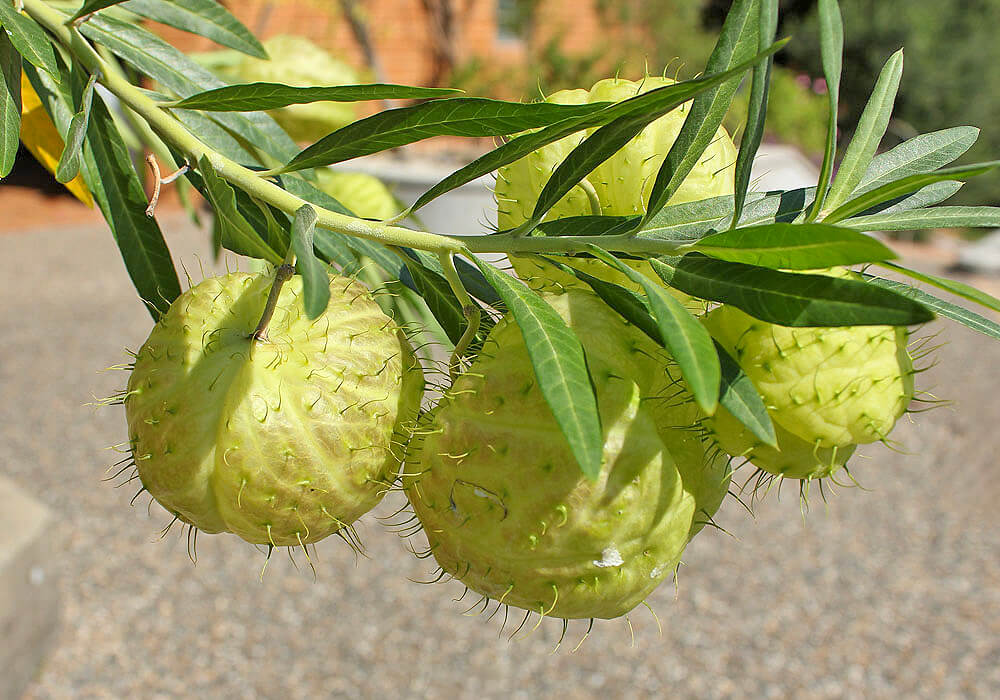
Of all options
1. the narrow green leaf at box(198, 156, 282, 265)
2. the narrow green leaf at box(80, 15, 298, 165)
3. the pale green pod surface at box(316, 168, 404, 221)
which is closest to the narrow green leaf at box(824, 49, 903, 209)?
the narrow green leaf at box(198, 156, 282, 265)

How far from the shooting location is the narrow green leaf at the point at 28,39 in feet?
2.11

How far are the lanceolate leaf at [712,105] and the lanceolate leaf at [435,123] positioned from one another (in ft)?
0.22

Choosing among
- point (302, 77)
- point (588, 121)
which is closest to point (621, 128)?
point (588, 121)

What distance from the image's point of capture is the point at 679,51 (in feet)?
37.5

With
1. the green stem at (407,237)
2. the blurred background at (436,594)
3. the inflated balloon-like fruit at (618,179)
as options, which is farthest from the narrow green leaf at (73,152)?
the blurred background at (436,594)

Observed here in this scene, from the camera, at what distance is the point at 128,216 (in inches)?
30.5

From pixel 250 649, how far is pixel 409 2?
835 centimetres

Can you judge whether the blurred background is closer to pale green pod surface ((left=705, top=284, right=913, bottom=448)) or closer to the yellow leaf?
the yellow leaf

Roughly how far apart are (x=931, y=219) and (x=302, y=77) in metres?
1.07

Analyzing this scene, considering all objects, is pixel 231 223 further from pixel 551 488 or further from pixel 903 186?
pixel 903 186

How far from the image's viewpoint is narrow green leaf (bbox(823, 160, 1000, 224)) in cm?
44

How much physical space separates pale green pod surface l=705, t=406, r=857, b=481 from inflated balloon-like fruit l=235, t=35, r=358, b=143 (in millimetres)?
890

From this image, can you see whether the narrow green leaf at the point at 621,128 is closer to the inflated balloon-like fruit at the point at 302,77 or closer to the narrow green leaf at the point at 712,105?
→ the narrow green leaf at the point at 712,105

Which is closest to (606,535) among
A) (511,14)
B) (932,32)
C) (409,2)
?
(409,2)
